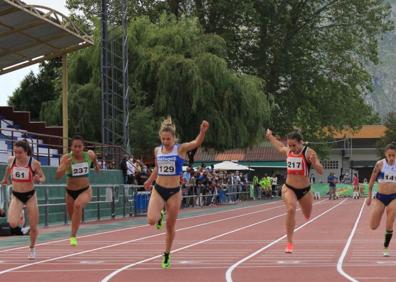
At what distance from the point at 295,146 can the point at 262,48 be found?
44497mm

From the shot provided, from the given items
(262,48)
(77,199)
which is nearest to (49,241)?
(77,199)

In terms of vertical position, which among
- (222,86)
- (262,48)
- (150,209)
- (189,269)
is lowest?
(189,269)

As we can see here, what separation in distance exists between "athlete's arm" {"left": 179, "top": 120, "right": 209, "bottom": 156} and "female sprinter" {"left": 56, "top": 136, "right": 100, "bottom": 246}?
8.80 feet

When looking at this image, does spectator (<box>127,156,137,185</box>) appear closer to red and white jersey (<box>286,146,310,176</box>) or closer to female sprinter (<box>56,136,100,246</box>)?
female sprinter (<box>56,136,100,246</box>)

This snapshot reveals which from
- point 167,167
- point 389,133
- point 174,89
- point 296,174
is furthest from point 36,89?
point 389,133

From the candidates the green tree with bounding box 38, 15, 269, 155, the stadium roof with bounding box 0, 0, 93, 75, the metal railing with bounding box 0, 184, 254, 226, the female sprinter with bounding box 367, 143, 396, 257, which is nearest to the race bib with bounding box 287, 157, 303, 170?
the female sprinter with bounding box 367, 143, 396, 257

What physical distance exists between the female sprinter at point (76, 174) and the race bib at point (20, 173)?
2.45 feet

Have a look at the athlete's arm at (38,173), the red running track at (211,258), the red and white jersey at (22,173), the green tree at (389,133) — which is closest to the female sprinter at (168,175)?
the red running track at (211,258)

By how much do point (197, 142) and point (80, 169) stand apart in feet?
10.9

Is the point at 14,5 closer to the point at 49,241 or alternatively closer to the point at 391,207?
the point at 49,241

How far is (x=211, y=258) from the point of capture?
13.9m

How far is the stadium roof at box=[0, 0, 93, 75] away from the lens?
96.5ft

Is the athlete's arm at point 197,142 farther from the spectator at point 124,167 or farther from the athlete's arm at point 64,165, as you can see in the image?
the spectator at point 124,167

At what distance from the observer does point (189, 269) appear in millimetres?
12125
